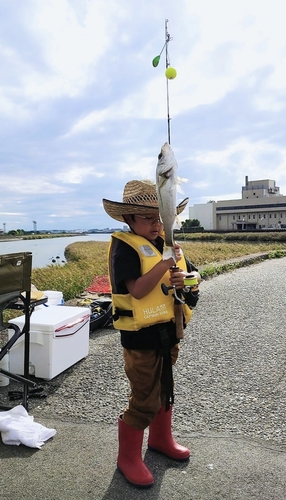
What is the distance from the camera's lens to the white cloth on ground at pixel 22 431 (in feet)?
8.98

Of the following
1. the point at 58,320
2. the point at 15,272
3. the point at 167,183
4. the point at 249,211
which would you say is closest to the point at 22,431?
the point at 15,272

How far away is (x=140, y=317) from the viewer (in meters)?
2.33

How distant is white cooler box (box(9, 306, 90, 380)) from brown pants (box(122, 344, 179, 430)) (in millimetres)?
1631

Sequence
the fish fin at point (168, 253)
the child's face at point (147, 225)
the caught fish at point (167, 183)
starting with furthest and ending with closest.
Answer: the child's face at point (147, 225) < the fish fin at point (168, 253) < the caught fish at point (167, 183)

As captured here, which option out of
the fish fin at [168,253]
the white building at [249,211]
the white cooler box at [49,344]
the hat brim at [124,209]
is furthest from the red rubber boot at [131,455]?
the white building at [249,211]

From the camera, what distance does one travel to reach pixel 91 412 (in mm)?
3279

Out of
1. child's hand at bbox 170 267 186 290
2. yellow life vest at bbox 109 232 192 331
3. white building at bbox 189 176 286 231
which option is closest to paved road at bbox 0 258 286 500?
yellow life vest at bbox 109 232 192 331

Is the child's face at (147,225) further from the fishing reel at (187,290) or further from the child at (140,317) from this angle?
the fishing reel at (187,290)

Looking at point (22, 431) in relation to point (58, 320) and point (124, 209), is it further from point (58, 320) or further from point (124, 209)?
point (124, 209)

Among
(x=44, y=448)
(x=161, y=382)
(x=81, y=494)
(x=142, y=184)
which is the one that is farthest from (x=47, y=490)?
(x=142, y=184)

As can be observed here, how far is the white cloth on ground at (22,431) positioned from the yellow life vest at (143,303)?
108cm

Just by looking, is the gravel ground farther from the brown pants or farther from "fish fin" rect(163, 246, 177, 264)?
"fish fin" rect(163, 246, 177, 264)

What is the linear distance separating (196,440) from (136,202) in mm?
1790

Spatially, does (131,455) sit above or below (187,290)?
below
